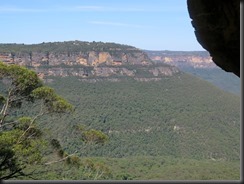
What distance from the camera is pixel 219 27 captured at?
279cm

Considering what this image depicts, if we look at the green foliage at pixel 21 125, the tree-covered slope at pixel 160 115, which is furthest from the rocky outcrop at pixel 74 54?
the green foliage at pixel 21 125

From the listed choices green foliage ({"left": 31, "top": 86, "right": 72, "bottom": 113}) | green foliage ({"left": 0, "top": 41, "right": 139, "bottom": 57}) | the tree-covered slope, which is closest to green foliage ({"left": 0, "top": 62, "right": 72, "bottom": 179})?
green foliage ({"left": 31, "top": 86, "right": 72, "bottom": 113})

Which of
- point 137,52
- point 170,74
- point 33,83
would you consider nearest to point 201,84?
point 170,74

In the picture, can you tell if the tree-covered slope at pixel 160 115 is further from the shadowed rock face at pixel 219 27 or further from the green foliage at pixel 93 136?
the shadowed rock face at pixel 219 27

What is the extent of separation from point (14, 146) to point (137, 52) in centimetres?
6619

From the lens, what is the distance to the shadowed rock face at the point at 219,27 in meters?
2.66

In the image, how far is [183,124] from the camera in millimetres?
58281

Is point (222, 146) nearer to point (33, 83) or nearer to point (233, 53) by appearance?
point (33, 83)

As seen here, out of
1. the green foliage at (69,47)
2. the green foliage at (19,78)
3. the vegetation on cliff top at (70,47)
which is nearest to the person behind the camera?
the green foliage at (19,78)

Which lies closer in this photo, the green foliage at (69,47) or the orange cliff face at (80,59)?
the orange cliff face at (80,59)

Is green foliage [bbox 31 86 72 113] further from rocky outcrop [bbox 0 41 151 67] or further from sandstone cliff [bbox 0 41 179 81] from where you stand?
sandstone cliff [bbox 0 41 179 81]

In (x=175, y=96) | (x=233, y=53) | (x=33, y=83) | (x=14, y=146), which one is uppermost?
(x=233, y=53)

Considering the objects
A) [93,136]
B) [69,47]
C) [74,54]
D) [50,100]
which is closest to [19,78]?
[50,100]

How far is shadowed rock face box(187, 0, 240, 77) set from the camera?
2.66 meters
